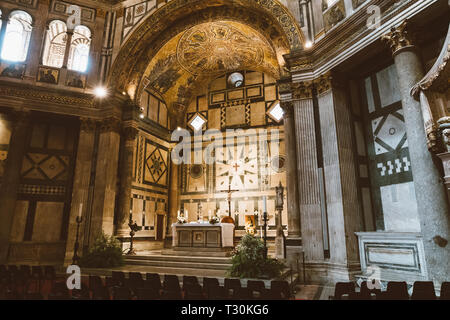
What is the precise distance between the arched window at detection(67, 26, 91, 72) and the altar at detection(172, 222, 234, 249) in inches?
381

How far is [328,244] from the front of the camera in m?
9.09

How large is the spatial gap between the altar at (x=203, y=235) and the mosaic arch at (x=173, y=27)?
725 cm

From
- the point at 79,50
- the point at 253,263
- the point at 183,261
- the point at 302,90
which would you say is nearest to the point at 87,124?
the point at 79,50

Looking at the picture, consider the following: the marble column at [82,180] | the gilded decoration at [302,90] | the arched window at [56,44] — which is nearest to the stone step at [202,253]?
the marble column at [82,180]

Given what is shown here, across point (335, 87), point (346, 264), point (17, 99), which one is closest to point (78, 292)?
point (346, 264)

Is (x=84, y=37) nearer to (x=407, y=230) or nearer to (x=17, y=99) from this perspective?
(x=17, y=99)

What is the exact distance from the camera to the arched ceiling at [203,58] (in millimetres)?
14969

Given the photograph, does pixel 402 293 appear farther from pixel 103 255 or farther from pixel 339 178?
pixel 103 255

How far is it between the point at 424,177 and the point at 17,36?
1710cm

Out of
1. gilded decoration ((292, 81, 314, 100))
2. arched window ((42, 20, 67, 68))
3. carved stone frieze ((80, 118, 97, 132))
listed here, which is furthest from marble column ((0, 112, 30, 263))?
gilded decoration ((292, 81, 314, 100))

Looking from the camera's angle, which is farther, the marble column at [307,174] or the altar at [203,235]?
the altar at [203,235]

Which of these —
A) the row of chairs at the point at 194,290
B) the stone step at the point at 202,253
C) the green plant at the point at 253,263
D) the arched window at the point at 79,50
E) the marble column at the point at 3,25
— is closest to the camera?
the row of chairs at the point at 194,290

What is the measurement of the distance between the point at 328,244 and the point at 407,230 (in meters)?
2.20

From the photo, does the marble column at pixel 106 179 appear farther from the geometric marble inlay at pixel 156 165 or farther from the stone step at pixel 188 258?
the geometric marble inlay at pixel 156 165
